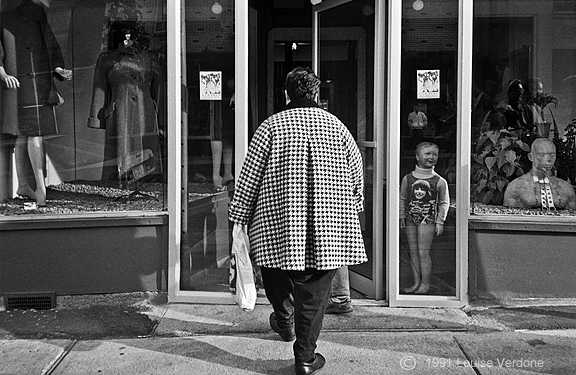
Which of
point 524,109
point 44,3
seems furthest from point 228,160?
point 524,109

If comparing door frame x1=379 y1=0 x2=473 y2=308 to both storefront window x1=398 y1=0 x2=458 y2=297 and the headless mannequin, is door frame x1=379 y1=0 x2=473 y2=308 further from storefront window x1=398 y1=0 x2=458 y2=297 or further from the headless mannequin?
the headless mannequin

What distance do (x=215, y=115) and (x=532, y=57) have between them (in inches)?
103

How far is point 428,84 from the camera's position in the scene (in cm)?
588

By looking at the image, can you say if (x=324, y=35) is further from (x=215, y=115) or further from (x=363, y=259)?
(x=363, y=259)

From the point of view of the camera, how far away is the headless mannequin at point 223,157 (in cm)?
604

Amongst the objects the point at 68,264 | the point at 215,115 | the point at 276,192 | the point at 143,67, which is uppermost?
the point at 143,67

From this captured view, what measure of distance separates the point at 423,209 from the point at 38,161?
3.14 metres

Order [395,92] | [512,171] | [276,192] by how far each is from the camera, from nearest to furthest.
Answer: [276,192] → [395,92] → [512,171]

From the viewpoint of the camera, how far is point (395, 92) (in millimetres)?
5836

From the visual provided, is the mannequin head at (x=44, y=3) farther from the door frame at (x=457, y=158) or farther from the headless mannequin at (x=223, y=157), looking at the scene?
the door frame at (x=457, y=158)

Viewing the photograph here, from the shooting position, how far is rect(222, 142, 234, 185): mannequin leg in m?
6.05

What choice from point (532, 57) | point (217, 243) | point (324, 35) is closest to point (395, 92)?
point (324, 35)

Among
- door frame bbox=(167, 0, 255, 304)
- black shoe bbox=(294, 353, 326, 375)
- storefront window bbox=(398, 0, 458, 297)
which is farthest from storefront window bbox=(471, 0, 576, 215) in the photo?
black shoe bbox=(294, 353, 326, 375)

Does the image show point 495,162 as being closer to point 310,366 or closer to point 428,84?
point 428,84
